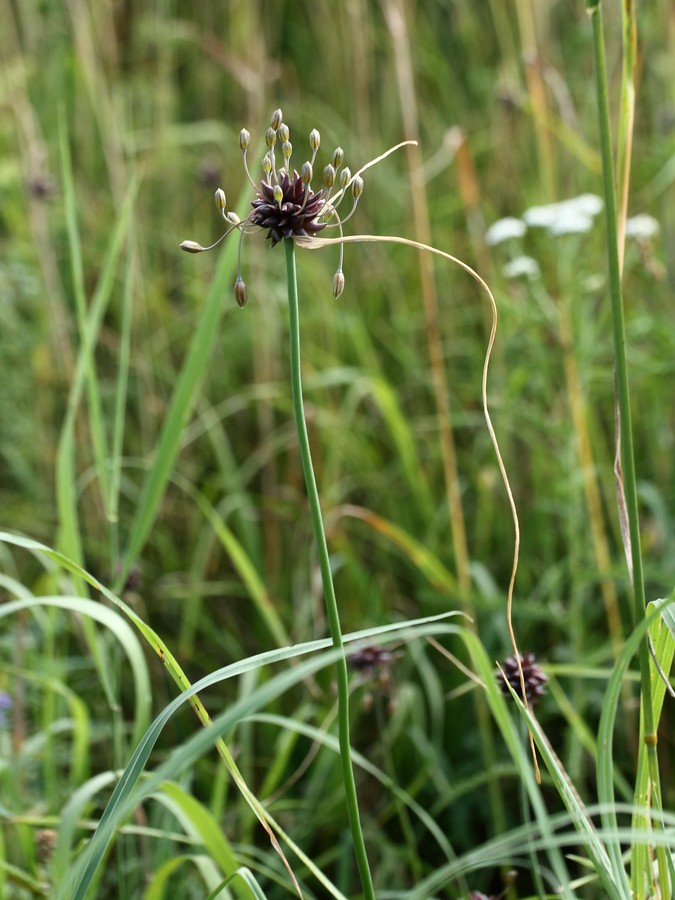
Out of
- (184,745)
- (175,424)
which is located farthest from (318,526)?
(175,424)

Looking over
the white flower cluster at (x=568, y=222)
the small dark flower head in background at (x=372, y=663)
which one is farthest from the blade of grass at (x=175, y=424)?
the white flower cluster at (x=568, y=222)

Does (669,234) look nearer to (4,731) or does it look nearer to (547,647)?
(547,647)

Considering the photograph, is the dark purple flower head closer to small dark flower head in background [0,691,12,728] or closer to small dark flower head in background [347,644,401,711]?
small dark flower head in background [347,644,401,711]

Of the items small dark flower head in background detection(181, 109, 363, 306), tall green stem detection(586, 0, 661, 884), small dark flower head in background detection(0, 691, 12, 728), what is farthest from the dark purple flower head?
small dark flower head in background detection(0, 691, 12, 728)

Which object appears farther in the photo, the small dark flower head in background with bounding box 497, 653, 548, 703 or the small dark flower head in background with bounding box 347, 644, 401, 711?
the small dark flower head in background with bounding box 347, 644, 401, 711

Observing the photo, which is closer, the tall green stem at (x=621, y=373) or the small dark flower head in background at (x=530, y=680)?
the tall green stem at (x=621, y=373)

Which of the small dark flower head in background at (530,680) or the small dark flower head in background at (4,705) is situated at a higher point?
the small dark flower head in background at (530,680)

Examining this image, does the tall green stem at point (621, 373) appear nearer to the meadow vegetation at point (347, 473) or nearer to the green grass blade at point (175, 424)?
the meadow vegetation at point (347, 473)

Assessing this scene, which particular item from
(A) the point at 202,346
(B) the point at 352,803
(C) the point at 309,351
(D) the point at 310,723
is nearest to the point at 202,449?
(C) the point at 309,351

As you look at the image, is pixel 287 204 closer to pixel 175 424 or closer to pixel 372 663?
pixel 175 424

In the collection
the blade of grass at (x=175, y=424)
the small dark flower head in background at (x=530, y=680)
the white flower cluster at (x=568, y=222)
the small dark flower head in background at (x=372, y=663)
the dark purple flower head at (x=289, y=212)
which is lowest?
the small dark flower head in background at (x=372, y=663)
